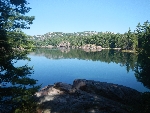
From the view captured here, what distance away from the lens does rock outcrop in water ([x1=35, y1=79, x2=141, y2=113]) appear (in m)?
10.8

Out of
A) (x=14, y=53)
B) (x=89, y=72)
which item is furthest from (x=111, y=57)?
(x=14, y=53)

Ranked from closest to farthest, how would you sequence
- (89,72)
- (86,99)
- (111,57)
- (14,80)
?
(14,80) → (86,99) → (89,72) → (111,57)

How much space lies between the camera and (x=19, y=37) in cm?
1132

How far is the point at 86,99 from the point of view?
12.3 meters

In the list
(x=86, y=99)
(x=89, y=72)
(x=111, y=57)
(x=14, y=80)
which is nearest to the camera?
(x=14, y=80)

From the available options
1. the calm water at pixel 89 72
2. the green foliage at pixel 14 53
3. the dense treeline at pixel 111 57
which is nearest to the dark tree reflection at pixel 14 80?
the green foliage at pixel 14 53

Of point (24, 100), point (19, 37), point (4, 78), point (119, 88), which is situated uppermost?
point (19, 37)

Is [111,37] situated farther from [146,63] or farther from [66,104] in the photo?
[66,104]

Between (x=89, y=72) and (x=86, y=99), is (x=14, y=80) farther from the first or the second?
(x=89, y=72)

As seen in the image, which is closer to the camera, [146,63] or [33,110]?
[33,110]

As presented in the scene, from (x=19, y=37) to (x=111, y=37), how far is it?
145m

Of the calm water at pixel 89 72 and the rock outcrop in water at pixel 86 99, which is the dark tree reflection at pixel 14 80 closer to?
the rock outcrop in water at pixel 86 99

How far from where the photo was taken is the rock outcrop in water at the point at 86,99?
35.4 feet

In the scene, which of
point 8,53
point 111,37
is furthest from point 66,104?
point 111,37
